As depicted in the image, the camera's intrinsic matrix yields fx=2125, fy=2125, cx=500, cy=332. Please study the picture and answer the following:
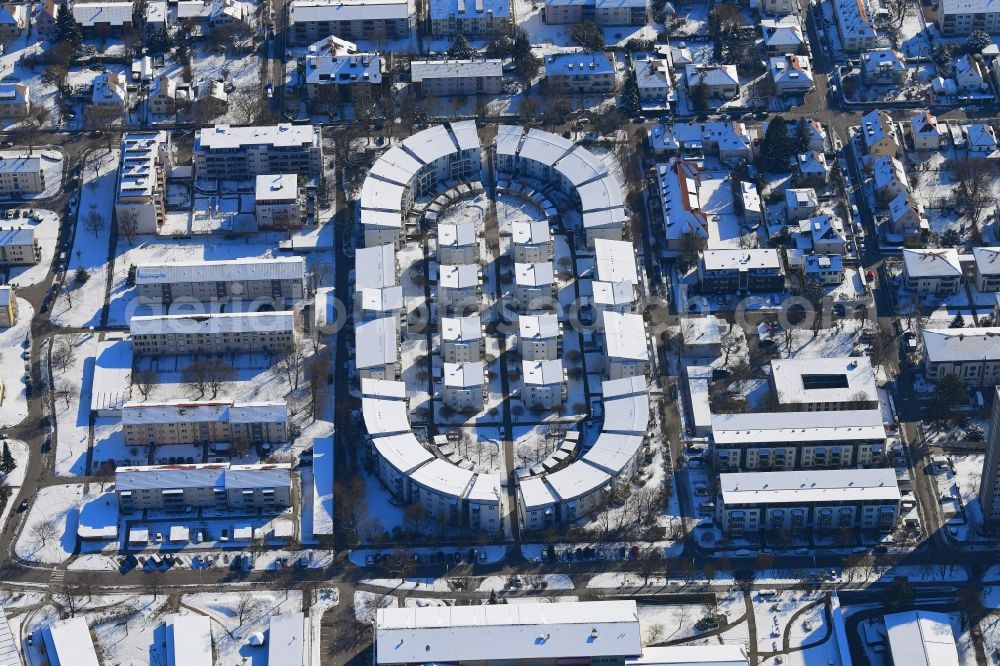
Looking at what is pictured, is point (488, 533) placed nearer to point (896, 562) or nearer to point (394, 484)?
point (394, 484)

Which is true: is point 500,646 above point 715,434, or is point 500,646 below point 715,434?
below

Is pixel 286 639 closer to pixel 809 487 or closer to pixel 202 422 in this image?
pixel 202 422

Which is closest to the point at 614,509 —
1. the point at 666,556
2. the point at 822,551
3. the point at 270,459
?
the point at 666,556

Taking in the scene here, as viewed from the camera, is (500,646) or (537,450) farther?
(537,450)

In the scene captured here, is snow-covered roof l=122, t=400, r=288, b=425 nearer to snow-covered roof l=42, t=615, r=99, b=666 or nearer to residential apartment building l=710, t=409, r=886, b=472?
snow-covered roof l=42, t=615, r=99, b=666

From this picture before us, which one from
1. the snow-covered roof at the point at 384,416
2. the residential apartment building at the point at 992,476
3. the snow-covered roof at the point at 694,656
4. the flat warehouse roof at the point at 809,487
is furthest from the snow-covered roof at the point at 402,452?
the residential apartment building at the point at 992,476
